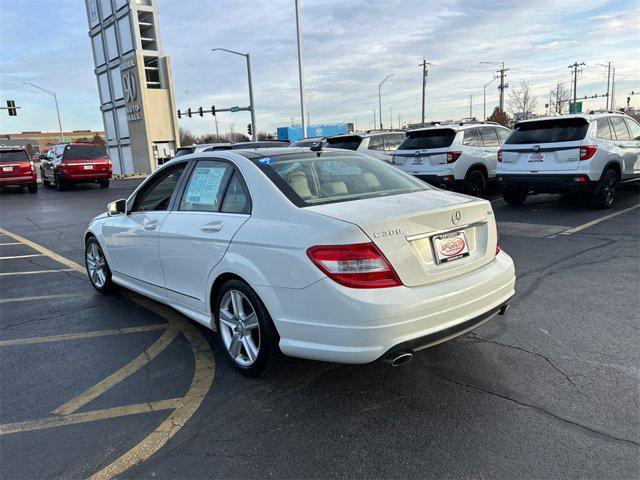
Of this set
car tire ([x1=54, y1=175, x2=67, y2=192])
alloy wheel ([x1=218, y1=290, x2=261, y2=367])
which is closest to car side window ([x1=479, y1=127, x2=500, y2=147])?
alloy wheel ([x1=218, y1=290, x2=261, y2=367])

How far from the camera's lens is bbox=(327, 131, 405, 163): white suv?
1305 cm

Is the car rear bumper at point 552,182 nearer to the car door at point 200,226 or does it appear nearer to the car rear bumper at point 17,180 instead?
the car door at point 200,226

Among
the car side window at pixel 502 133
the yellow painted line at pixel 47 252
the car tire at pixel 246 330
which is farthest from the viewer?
the car side window at pixel 502 133

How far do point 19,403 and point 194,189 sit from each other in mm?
1969

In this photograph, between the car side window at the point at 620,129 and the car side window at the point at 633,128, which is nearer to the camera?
the car side window at the point at 620,129

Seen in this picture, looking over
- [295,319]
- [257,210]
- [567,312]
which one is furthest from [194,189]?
[567,312]

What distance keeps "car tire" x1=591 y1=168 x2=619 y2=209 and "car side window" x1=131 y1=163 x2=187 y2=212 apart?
7890mm

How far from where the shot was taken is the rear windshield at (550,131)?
9.11 metres

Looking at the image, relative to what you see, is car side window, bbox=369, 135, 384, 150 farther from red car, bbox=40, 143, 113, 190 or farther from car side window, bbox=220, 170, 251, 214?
red car, bbox=40, 143, 113, 190

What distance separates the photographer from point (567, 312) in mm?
4469

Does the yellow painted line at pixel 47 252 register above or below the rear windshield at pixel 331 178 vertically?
below

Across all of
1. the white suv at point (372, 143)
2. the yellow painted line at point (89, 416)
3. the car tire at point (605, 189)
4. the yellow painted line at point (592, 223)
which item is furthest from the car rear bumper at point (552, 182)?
the yellow painted line at point (89, 416)

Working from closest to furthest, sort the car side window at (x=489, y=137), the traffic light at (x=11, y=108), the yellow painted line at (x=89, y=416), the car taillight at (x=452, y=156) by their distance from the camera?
1. the yellow painted line at (x=89, y=416)
2. the car taillight at (x=452, y=156)
3. the car side window at (x=489, y=137)
4. the traffic light at (x=11, y=108)

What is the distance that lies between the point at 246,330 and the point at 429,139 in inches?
353
